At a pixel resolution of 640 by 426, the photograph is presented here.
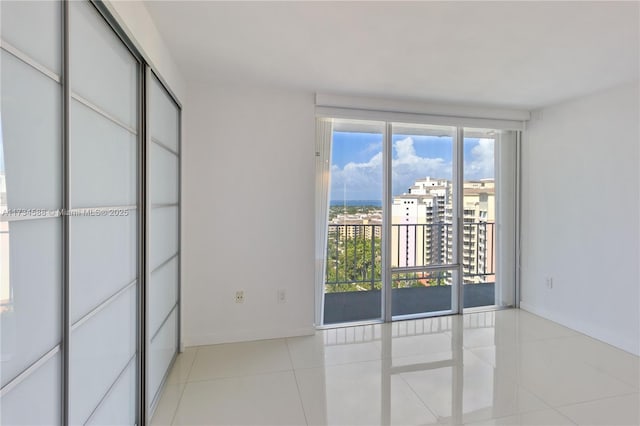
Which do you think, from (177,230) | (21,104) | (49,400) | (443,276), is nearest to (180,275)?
(177,230)

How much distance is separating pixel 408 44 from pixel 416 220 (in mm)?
2014

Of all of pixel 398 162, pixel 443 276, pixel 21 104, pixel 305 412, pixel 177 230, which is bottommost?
pixel 305 412

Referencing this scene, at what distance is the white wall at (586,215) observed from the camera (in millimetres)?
2672

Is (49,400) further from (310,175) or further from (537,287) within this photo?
(537,287)

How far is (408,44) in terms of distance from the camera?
6.59 ft

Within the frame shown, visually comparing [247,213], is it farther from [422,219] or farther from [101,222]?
[422,219]

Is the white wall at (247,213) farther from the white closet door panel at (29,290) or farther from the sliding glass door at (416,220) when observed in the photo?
the white closet door panel at (29,290)

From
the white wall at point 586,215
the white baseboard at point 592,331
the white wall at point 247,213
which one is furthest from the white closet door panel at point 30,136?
the white baseboard at point 592,331

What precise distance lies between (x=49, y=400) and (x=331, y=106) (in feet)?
9.23

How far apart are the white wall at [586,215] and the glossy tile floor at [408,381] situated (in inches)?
13.4

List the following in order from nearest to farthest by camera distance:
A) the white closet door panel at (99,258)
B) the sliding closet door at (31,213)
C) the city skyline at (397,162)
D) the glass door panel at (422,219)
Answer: the sliding closet door at (31,213) → the white closet door panel at (99,258) → the city skyline at (397,162) → the glass door panel at (422,219)

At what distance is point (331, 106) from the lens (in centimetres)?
297

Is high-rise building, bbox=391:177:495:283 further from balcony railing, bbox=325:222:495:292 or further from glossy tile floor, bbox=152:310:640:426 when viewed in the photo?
glossy tile floor, bbox=152:310:640:426

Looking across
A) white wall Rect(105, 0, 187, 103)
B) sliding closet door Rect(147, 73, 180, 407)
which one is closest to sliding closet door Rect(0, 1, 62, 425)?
white wall Rect(105, 0, 187, 103)
